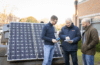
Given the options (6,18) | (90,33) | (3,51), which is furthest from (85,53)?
(6,18)

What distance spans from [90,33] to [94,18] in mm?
10903

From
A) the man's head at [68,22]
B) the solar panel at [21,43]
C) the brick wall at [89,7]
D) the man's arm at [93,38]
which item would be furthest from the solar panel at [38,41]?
the brick wall at [89,7]

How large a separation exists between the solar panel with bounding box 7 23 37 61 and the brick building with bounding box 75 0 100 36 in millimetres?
10120

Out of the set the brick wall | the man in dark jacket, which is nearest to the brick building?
the brick wall

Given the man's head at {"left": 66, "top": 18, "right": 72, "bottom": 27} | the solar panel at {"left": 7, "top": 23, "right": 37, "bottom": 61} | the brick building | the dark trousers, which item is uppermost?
the brick building

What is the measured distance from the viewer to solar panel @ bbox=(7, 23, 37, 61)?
403 cm

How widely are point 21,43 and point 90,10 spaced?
1163 cm

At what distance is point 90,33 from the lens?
3459 mm

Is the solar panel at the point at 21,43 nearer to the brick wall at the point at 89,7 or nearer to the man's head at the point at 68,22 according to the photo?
the man's head at the point at 68,22

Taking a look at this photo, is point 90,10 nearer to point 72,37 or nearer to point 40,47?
point 72,37

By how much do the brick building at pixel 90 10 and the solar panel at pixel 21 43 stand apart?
10120 mm

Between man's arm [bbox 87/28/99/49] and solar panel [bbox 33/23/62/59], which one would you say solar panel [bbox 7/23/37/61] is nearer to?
solar panel [bbox 33/23/62/59]

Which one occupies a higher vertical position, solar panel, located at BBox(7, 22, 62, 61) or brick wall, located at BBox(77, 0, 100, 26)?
brick wall, located at BBox(77, 0, 100, 26)

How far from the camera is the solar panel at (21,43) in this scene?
13.2 feet
